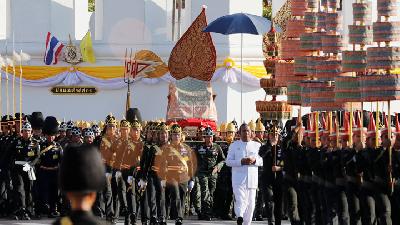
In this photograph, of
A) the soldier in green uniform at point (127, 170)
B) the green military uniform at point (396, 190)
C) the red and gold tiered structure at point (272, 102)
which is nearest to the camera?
the green military uniform at point (396, 190)

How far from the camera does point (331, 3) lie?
2255 centimetres

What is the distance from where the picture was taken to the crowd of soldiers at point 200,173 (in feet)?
61.0

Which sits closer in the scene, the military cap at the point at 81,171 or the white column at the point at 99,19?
the military cap at the point at 81,171

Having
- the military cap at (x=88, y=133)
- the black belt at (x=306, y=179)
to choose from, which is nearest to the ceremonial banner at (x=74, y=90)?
the military cap at (x=88, y=133)

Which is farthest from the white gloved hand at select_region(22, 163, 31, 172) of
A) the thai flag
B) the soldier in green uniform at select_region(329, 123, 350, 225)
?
the thai flag

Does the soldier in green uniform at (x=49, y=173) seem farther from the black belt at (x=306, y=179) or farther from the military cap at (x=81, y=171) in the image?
the military cap at (x=81, y=171)

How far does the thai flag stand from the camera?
37.4 m

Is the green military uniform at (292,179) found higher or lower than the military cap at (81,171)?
lower

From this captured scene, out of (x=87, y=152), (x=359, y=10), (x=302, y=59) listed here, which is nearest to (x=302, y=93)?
(x=302, y=59)

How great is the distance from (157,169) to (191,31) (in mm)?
9126

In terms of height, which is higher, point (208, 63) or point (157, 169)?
point (208, 63)

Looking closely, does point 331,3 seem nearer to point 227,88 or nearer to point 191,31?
point 191,31

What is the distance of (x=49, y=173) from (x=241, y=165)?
5000 millimetres

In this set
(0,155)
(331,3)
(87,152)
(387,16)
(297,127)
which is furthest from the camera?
(0,155)
